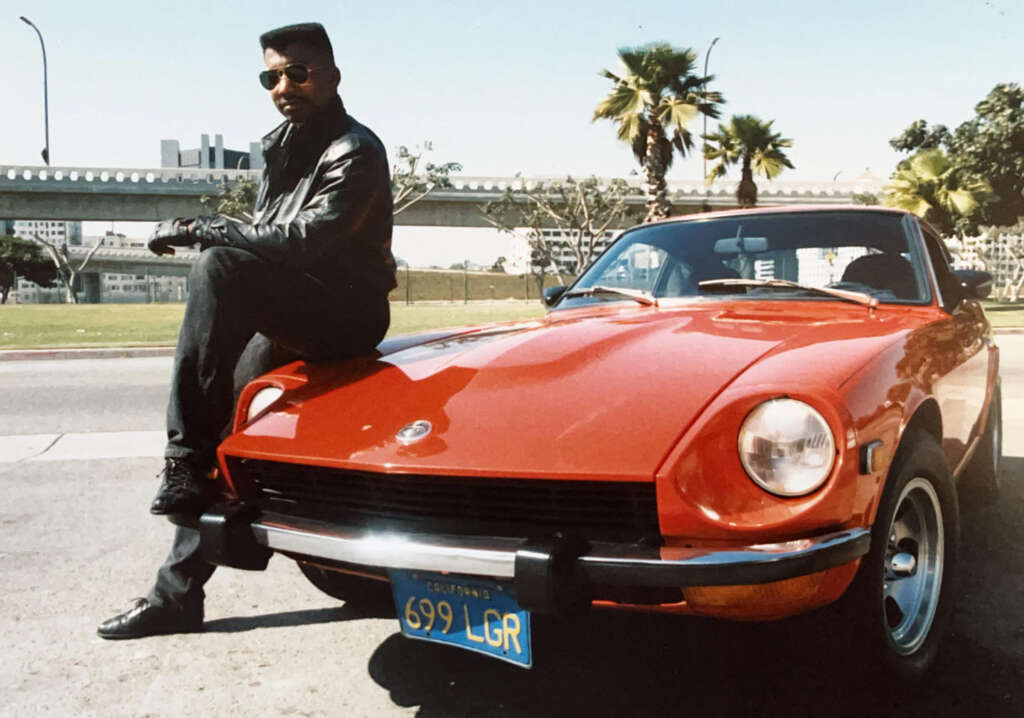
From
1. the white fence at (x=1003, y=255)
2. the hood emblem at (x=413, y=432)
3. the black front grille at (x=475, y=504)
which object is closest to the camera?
the black front grille at (x=475, y=504)

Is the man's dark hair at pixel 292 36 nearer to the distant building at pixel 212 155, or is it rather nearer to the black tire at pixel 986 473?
the black tire at pixel 986 473

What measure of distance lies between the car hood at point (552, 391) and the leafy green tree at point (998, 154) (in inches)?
1244

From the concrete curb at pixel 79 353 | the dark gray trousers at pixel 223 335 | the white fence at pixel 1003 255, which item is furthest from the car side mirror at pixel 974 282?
the white fence at pixel 1003 255

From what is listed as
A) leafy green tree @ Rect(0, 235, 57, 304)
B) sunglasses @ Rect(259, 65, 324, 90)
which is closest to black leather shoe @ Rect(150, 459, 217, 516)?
sunglasses @ Rect(259, 65, 324, 90)

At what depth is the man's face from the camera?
3.17 metres

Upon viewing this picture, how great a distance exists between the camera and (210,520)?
247cm

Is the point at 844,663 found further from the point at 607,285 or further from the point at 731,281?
the point at 607,285

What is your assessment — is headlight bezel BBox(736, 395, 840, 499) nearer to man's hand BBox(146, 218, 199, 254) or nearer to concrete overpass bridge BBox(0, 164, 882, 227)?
man's hand BBox(146, 218, 199, 254)

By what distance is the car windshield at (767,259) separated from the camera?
3.62 meters

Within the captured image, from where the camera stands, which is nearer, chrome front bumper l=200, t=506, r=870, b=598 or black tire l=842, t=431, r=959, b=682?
chrome front bumper l=200, t=506, r=870, b=598

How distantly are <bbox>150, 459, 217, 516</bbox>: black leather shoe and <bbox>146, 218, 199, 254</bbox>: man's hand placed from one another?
0.67 meters

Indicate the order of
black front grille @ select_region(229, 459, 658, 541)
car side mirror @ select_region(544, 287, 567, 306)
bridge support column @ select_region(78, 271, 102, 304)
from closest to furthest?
black front grille @ select_region(229, 459, 658, 541) < car side mirror @ select_region(544, 287, 567, 306) < bridge support column @ select_region(78, 271, 102, 304)

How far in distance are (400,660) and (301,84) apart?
1.90 meters

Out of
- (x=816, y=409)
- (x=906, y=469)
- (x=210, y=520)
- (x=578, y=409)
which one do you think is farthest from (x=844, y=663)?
(x=210, y=520)
